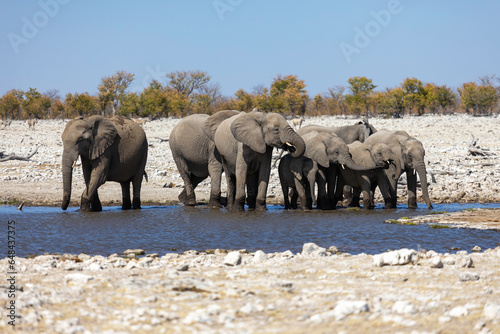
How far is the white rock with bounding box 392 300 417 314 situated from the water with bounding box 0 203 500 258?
3.08m

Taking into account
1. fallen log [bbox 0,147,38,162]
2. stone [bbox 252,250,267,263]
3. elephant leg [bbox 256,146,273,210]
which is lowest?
stone [bbox 252,250,267,263]

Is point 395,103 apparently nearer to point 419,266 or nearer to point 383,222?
point 383,222

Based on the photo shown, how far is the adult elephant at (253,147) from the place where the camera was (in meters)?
14.2

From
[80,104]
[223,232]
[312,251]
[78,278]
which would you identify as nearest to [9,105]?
[80,104]

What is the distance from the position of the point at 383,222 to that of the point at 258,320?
768 cm

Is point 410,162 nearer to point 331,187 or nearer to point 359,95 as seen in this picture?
point 331,187

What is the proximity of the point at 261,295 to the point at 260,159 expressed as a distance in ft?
30.3

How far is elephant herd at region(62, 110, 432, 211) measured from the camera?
46.7 ft

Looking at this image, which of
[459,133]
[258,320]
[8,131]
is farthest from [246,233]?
[8,131]

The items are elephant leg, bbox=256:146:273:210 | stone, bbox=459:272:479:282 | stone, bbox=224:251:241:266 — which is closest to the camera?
stone, bbox=459:272:479:282

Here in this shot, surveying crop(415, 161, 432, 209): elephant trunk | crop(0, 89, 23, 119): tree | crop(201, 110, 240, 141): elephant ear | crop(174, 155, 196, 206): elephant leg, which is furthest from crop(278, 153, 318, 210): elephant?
crop(0, 89, 23, 119): tree

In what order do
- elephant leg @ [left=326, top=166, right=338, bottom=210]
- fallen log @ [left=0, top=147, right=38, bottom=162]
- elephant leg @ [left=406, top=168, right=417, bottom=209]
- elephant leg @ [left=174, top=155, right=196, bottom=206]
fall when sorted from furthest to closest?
fallen log @ [left=0, top=147, right=38, bottom=162], elephant leg @ [left=174, top=155, right=196, bottom=206], elephant leg @ [left=326, top=166, right=338, bottom=210], elephant leg @ [left=406, top=168, right=417, bottom=209]

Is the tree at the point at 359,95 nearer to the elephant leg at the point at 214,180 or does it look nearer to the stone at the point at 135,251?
the elephant leg at the point at 214,180

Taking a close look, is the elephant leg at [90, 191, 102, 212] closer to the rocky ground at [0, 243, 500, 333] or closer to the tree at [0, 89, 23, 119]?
the rocky ground at [0, 243, 500, 333]
